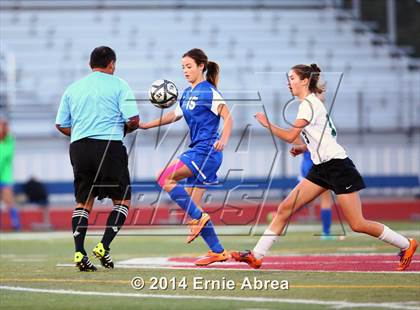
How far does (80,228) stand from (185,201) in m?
1.05

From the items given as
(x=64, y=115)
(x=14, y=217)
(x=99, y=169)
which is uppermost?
(x=64, y=115)

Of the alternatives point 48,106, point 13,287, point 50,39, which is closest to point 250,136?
point 48,106

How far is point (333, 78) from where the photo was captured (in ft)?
88.5

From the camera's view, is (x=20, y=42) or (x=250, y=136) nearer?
(x=250, y=136)

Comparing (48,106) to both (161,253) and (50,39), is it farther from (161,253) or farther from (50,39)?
(161,253)

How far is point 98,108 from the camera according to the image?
33.4 ft

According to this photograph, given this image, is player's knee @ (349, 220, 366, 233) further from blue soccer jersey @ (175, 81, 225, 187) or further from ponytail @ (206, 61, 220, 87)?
ponytail @ (206, 61, 220, 87)

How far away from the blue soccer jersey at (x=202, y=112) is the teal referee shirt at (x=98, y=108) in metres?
0.52

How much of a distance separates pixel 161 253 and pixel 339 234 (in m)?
3.94

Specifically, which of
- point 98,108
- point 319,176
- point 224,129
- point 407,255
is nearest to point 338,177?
point 319,176

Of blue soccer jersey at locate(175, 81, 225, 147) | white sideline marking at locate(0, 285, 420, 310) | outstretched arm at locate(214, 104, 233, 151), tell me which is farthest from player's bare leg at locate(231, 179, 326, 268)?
white sideline marking at locate(0, 285, 420, 310)

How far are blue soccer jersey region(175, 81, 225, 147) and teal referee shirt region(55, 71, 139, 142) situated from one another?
0.52 meters

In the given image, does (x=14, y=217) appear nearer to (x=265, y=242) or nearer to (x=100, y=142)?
(x=100, y=142)

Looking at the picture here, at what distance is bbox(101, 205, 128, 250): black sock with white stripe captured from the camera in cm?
1008
